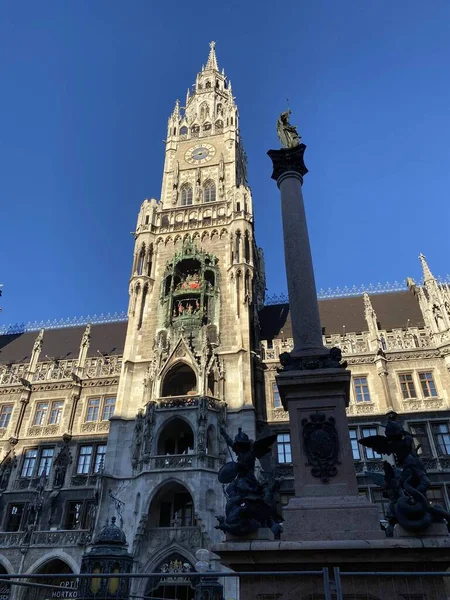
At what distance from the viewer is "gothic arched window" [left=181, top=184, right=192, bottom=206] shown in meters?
35.9

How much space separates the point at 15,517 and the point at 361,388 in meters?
20.4

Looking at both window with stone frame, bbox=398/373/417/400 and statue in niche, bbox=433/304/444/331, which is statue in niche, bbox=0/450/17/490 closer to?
window with stone frame, bbox=398/373/417/400

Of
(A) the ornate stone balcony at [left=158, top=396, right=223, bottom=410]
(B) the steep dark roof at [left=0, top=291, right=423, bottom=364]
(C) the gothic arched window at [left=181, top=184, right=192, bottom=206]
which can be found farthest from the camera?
(C) the gothic arched window at [left=181, top=184, right=192, bottom=206]

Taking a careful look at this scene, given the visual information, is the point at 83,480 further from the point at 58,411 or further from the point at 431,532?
the point at 431,532

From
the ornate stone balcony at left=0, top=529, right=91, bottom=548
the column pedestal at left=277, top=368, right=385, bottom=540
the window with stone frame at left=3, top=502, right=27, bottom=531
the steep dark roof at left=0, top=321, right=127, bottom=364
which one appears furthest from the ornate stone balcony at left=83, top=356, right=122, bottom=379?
the column pedestal at left=277, top=368, right=385, bottom=540

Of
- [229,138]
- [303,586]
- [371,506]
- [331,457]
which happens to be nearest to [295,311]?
[331,457]

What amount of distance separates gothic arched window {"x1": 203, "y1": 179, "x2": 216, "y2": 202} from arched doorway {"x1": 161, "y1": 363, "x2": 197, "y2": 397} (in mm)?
14880

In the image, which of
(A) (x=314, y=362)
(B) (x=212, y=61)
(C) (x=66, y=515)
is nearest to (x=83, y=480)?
(C) (x=66, y=515)

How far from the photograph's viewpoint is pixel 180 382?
88.8 ft

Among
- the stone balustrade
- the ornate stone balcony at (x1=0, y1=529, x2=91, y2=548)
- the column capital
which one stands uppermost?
the stone balustrade

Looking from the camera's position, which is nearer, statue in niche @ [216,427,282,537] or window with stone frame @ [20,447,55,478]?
statue in niche @ [216,427,282,537]

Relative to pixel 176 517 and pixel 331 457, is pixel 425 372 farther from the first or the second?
pixel 331 457

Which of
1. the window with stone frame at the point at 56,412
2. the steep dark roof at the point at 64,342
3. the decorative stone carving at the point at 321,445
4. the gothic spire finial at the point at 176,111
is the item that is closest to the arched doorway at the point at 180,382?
the steep dark roof at the point at 64,342

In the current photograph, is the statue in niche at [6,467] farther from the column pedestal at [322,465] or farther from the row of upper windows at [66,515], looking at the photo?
the column pedestal at [322,465]
